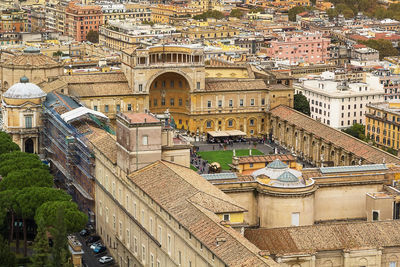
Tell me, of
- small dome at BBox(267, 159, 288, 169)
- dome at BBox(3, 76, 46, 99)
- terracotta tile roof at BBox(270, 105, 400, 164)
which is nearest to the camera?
small dome at BBox(267, 159, 288, 169)

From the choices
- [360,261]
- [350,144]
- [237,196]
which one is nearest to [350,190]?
[237,196]

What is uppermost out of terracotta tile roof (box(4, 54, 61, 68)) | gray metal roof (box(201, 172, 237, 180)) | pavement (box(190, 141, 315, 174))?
terracotta tile roof (box(4, 54, 61, 68))

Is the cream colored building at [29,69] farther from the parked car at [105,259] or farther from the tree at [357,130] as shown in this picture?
the parked car at [105,259]

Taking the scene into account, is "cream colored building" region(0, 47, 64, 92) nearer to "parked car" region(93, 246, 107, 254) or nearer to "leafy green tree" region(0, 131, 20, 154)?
"leafy green tree" region(0, 131, 20, 154)

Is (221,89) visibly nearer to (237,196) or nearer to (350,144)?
(350,144)

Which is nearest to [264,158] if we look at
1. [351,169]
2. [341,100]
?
[351,169]

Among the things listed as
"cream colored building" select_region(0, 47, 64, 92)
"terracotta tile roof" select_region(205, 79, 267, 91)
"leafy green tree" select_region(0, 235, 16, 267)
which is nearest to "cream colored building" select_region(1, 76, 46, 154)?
"cream colored building" select_region(0, 47, 64, 92)

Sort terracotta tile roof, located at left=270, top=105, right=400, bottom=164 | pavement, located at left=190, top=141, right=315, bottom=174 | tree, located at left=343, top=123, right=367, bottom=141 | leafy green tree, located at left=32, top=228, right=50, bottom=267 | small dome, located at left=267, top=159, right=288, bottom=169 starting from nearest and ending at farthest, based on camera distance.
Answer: leafy green tree, located at left=32, top=228, right=50, bottom=267 → small dome, located at left=267, top=159, right=288, bottom=169 → terracotta tile roof, located at left=270, top=105, right=400, bottom=164 → pavement, located at left=190, top=141, right=315, bottom=174 → tree, located at left=343, top=123, right=367, bottom=141
